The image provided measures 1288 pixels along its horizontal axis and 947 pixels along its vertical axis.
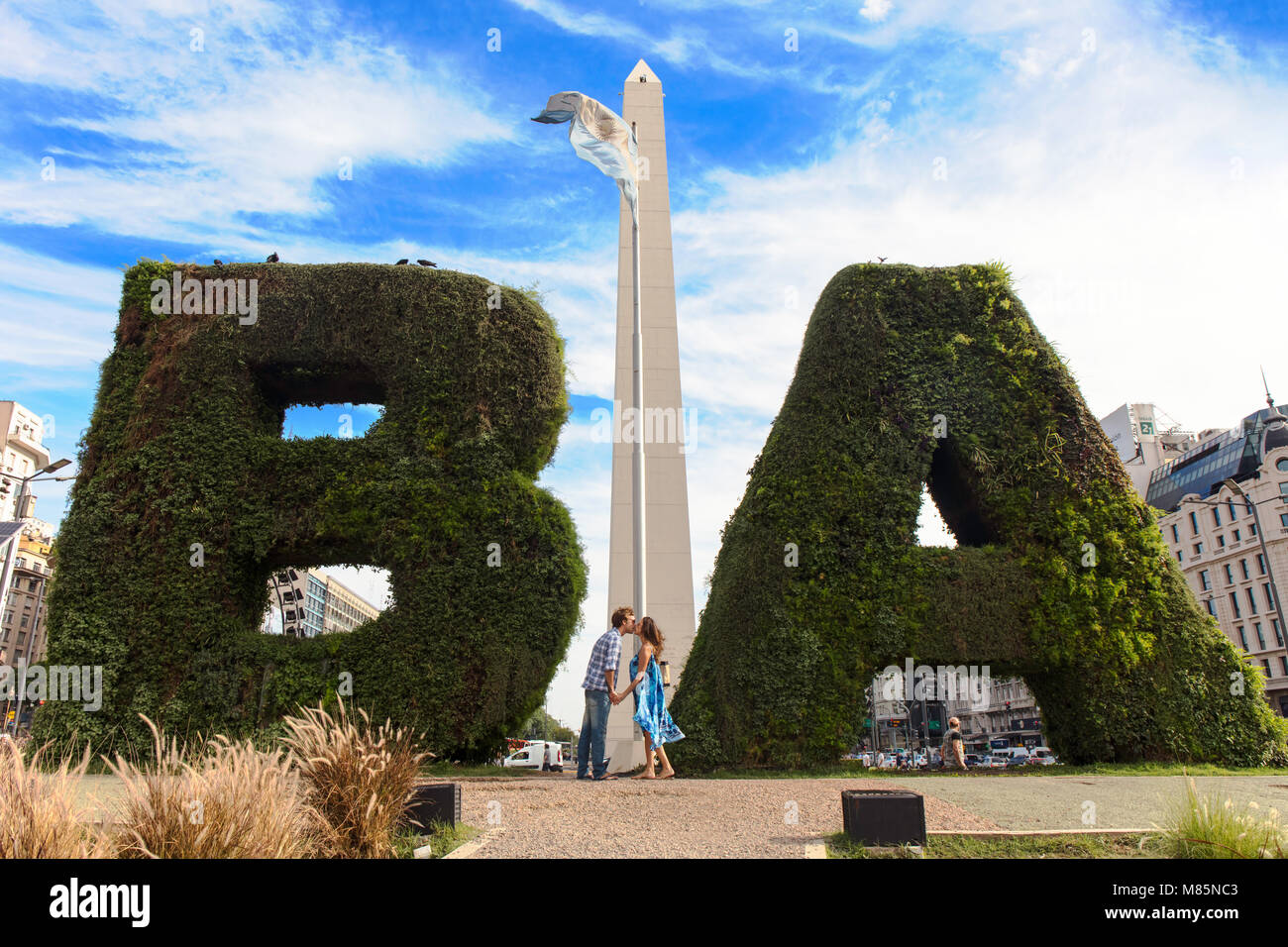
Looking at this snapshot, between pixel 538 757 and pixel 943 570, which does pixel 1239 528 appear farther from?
pixel 943 570

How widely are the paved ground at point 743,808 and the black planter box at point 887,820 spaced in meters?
0.50

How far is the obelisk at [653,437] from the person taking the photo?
752 inches

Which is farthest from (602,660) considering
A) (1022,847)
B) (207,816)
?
(207,816)

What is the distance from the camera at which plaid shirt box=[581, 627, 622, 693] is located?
10648 mm

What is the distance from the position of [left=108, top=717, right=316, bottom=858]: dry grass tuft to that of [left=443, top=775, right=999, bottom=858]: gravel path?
1.50 meters

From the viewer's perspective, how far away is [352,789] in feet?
19.5

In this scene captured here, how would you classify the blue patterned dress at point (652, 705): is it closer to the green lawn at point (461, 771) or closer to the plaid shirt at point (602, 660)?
the plaid shirt at point (602, 660)

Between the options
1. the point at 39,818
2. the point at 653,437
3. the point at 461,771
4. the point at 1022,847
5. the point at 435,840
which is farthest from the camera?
the point at 653,437

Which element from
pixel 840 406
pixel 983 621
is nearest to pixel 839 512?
pixel 840 406

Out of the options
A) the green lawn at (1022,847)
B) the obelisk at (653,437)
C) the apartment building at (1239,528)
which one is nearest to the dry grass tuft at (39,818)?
the green lawn at (1022,847)

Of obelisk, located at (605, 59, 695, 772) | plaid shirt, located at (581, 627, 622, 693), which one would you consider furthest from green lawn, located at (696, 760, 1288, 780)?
obelisk, located at (605, 59, 695, 772)

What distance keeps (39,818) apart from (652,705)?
7200 millimetres
